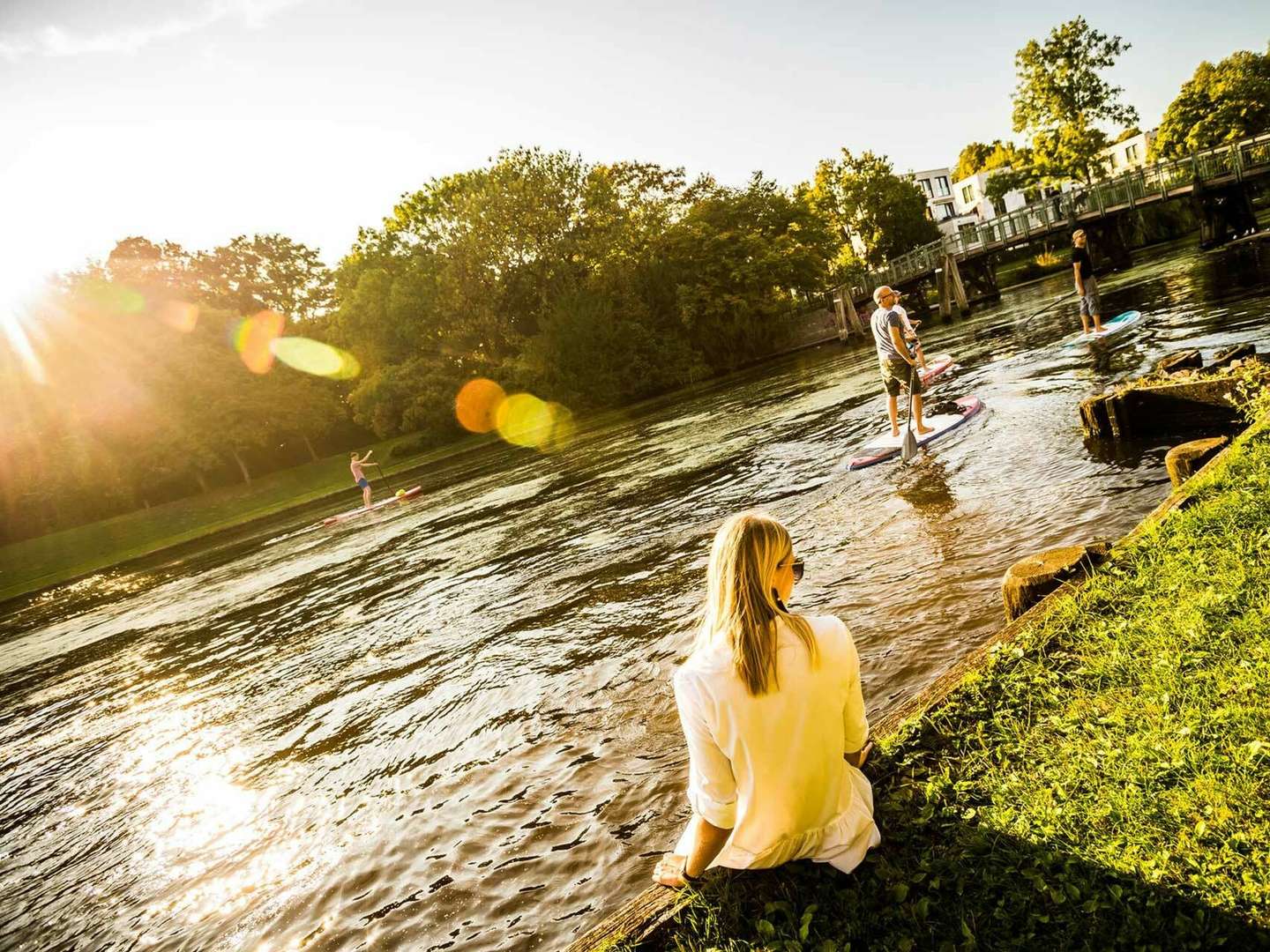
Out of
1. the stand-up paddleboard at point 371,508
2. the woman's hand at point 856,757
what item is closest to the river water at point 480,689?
the woman's hand at point 856,757

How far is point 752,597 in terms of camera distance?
2.58m

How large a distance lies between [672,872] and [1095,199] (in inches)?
1953

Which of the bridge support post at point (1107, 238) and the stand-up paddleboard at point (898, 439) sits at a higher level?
the bridge support post at point (1107, 238)

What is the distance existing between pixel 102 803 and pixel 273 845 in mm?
3177

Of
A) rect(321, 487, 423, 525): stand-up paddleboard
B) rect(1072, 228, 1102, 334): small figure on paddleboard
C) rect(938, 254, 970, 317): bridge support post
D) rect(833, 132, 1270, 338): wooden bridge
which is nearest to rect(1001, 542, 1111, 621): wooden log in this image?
Result: rect(1072, 228, 1102, 334): small figure on paddleboard

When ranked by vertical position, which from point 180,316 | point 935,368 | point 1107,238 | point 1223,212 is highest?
point 180,316

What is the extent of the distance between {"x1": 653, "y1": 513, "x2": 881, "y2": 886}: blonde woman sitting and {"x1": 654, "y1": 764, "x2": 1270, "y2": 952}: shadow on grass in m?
0.16

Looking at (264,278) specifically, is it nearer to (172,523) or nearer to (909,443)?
(172,523)

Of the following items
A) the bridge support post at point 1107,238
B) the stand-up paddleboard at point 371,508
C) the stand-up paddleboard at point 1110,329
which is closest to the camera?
the stand-up paddleboard at point 1110,329

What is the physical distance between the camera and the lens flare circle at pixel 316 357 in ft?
181

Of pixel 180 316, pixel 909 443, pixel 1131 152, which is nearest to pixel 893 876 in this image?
pixel 909 443

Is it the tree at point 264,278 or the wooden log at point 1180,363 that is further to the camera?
the tree at point 264,278

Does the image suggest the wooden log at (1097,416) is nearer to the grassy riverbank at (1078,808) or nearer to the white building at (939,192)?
the grassy riverbank at (1078,808)

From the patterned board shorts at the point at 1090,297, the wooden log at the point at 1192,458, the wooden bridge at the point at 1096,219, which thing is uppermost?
the wooden bridge at the point at 1096,219
